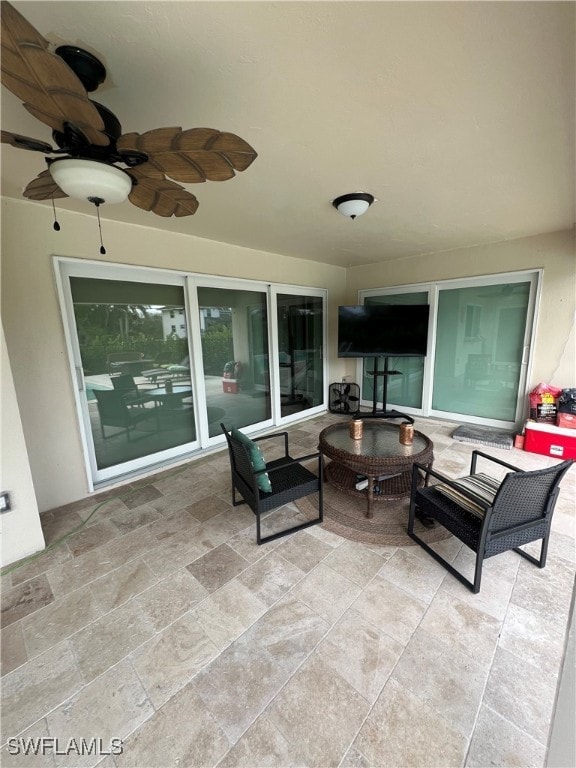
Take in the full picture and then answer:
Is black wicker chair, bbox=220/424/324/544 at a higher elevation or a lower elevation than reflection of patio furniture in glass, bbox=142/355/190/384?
lower

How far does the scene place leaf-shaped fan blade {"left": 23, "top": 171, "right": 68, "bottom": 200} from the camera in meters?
1.36

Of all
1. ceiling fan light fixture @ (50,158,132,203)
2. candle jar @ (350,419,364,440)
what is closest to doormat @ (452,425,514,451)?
candle jar @ (350,419,364,440)

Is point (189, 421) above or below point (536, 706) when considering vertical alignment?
above

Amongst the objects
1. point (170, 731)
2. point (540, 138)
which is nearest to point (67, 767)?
point (170, 731)

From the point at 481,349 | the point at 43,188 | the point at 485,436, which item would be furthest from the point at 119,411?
the point at 481,349

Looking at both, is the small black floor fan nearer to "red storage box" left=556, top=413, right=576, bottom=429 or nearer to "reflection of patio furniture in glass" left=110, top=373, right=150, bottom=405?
"red storage box" left=556, top=413, right=576, bottom=429

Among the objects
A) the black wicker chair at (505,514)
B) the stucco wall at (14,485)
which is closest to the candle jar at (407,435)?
the black wicker chair at (505,514)

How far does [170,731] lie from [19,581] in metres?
1.48

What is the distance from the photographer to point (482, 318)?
4254 millimetres

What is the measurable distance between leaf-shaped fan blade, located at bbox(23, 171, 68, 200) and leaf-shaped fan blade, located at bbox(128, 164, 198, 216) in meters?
0.31

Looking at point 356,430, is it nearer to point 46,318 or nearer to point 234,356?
point 234,356

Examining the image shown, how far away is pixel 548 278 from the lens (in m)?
3.65

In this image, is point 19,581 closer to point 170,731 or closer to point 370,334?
point 170,731

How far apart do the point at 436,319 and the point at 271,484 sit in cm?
371
